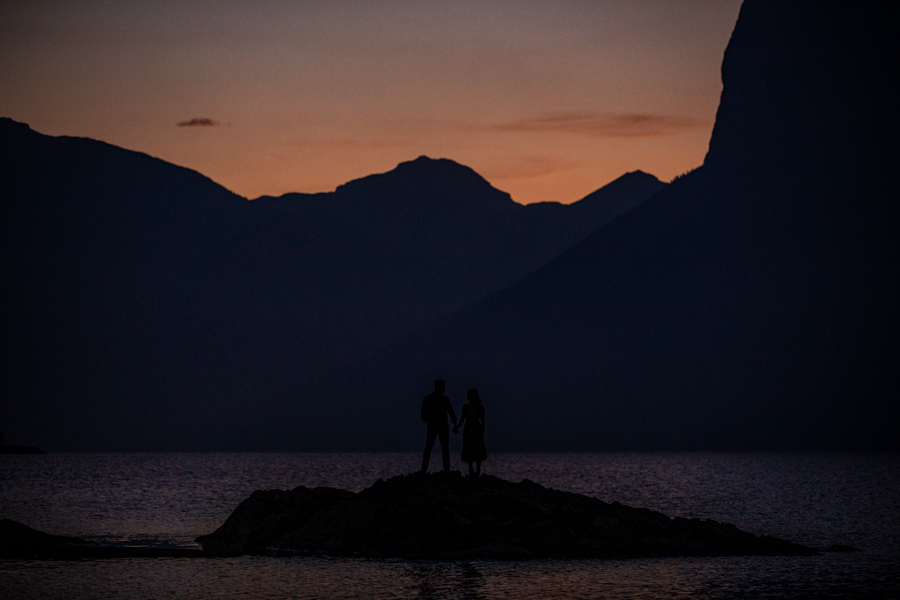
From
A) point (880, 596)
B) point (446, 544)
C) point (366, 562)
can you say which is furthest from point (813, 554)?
point (366, 562)

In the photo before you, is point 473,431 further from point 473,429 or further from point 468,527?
point 468,527

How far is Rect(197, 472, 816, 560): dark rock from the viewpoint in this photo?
104 feet

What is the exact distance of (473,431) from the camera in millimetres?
31922

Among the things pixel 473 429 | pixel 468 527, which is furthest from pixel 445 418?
pixel 468 527

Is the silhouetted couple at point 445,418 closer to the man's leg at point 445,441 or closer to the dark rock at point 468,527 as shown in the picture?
the man's leg at point 445,441

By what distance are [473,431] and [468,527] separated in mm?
2876

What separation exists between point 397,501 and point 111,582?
892cm

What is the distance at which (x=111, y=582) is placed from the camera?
92.7 ft

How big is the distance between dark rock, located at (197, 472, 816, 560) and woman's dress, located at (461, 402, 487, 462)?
1277 mm

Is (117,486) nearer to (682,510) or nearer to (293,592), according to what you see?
(682,510)

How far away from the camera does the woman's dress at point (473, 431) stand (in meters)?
31.3

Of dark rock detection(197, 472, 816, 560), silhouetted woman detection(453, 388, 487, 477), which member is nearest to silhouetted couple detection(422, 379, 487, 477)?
silhouetted woman detection(453, 388, 487, 477)

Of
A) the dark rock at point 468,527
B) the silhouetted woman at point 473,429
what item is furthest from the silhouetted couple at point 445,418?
the dark rock at point 468,527

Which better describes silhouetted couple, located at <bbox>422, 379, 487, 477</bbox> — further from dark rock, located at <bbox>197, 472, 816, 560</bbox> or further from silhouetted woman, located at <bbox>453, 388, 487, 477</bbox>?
dark rock, located at <bbox>197, 472, 816, 560</bbox>
